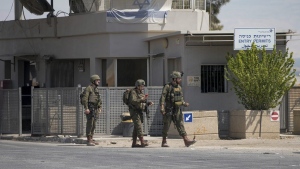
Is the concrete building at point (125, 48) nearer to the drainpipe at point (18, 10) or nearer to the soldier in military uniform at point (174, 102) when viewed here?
the drainpipe at point (18, 10)

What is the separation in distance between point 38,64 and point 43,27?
1.92m

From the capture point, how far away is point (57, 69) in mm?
34250

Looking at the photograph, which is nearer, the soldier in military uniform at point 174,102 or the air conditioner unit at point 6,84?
the soldier in military uniform at point 174,102

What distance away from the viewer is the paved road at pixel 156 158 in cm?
1495

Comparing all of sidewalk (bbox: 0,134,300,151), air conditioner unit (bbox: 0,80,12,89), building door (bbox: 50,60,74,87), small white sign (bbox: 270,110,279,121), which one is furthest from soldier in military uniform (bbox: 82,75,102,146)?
air conditioner unit (bbox: 0,80,12,89)

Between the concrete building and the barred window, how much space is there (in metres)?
0.03

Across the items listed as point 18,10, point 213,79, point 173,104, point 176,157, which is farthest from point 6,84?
point 176,157

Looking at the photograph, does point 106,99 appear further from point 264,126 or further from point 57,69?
point 57,69

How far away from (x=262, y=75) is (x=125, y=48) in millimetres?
8385

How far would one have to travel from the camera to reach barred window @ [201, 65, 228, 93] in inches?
1015

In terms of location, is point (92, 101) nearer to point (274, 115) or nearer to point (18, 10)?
point (274, 115)

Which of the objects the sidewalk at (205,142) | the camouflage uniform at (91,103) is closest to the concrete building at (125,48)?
the sidewalk at (205,142)

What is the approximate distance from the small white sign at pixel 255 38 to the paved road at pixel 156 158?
5.72 m

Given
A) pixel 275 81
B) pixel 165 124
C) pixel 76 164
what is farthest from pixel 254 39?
pixel 76 164
